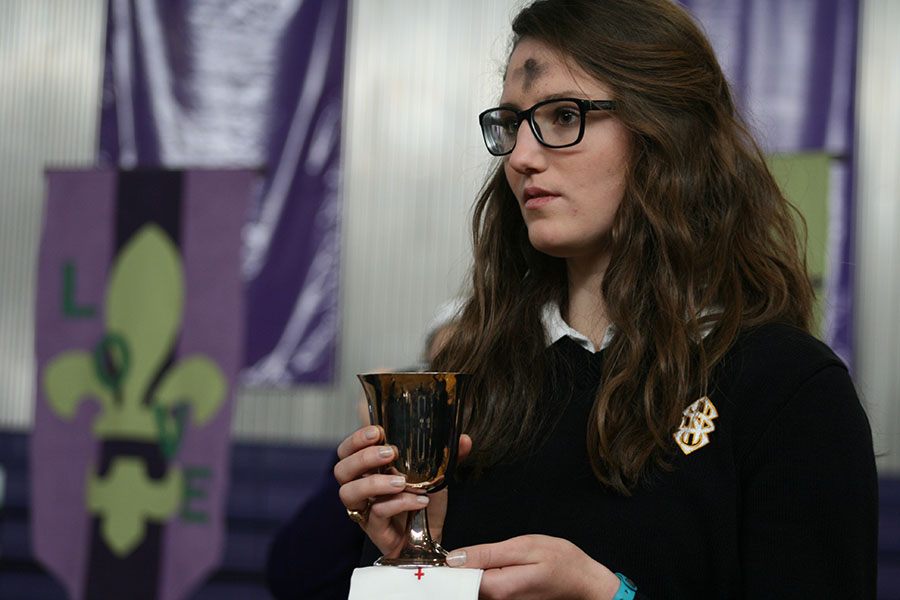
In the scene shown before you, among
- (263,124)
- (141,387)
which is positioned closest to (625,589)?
(141,387)

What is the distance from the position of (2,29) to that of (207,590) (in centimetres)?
268

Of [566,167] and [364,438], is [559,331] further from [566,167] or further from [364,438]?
[364,438]

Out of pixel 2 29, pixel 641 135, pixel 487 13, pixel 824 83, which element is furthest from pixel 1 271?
pixel 641 135

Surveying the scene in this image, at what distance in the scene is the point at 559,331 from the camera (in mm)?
1390

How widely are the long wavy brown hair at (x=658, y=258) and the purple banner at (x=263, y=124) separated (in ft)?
8.68

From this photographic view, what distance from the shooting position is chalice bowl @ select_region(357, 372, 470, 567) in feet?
3.67

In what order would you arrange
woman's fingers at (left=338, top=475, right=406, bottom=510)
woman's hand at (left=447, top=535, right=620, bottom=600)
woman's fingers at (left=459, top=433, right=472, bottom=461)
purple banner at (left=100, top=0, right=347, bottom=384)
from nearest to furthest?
1. woman's hand at (left=447, top=535, right=620, bottom=600)
2. woman's fingers at (left=338, top=475, right=406, bottom=510)
3. woman's fingers at (left=459, top=433, right=472, bottom=461)
4. purple banner at (left=100, top=0, right=347, bottom=384)

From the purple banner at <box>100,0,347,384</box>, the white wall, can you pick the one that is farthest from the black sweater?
the white wall

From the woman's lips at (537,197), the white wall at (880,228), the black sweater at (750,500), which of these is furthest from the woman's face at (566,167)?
the white wall at (880,228)

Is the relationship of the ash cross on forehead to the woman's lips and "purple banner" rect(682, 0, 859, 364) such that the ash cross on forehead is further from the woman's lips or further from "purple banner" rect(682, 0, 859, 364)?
"purple banner" rect(682, 0, 859, 364)

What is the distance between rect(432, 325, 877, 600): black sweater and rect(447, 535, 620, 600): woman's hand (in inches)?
5.2

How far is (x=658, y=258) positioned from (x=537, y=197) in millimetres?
178

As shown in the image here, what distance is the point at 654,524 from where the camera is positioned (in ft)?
3.84

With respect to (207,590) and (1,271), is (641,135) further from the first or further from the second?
(1,271)
